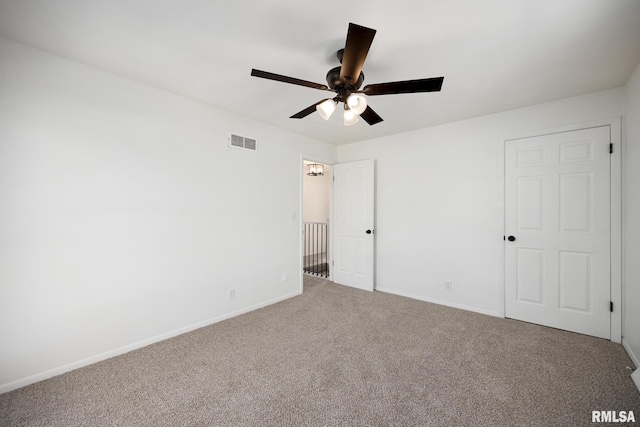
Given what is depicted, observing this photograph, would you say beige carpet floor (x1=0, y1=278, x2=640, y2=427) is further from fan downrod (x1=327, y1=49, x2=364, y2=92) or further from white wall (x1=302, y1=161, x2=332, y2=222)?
white wall (x1=302, y1=161, x2=332, y2=222)

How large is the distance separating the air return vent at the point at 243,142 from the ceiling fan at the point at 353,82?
1328mm

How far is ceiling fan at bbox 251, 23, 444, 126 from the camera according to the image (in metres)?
1.38

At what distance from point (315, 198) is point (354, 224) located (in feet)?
10.0

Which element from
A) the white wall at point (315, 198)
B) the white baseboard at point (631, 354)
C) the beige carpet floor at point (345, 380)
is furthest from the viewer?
the white wall at point (315, 198)

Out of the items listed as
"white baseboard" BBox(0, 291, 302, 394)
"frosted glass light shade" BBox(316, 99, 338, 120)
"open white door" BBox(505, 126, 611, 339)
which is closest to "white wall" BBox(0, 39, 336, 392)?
"white baseboard" BBox(0, 291, 302, 394)

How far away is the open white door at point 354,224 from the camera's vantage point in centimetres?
414

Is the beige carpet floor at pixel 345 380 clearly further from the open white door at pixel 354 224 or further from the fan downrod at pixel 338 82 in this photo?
the fan downrod at pixel 338 82

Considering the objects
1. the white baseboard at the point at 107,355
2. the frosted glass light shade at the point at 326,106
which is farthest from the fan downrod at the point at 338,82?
the white baseboard at the point at 107,355

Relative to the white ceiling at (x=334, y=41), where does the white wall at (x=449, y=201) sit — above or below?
below

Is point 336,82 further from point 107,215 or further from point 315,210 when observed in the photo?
point 315,210

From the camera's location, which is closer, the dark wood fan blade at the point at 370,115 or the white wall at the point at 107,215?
the white wall at the point at 107,215

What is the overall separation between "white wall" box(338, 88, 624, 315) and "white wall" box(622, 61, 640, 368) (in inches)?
12.0

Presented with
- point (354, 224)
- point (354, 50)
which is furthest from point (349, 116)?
point (354, 224)

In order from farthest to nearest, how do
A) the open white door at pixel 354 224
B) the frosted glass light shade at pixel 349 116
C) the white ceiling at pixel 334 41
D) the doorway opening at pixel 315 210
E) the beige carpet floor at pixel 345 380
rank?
the doorway opening at pixel 315 210
the open white door at pixel 354 224
the frosted glass light shade at pixel 349 116
the beige carpet floor at pixel 345 380
the white ceiling at pixel 334 41
